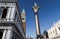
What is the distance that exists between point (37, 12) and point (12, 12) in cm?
611

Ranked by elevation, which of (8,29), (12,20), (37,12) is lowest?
(8,29)

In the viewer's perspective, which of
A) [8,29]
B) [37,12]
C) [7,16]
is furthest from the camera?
[7,16]

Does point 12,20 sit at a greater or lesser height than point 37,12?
lesser

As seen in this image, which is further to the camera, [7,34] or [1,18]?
[1,18]

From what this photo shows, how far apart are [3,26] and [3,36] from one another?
189 cm

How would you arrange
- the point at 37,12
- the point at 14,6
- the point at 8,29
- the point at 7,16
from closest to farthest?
the point at 37,12 → the point at 8,29 → the point at 7,16 → the point at 14,6

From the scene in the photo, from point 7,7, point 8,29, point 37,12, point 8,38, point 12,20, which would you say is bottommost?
point 8,38

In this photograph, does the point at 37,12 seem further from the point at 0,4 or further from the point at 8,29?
the point at 0,4

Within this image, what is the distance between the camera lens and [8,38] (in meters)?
18.4

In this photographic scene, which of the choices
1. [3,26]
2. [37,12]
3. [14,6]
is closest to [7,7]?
[14,6]

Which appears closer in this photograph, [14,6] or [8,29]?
[8,29]

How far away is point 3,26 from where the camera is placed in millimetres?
19312

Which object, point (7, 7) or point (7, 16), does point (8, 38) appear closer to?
point (7, 16)

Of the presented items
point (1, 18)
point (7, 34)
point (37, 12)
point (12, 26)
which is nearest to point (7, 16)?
point (1, 18)
